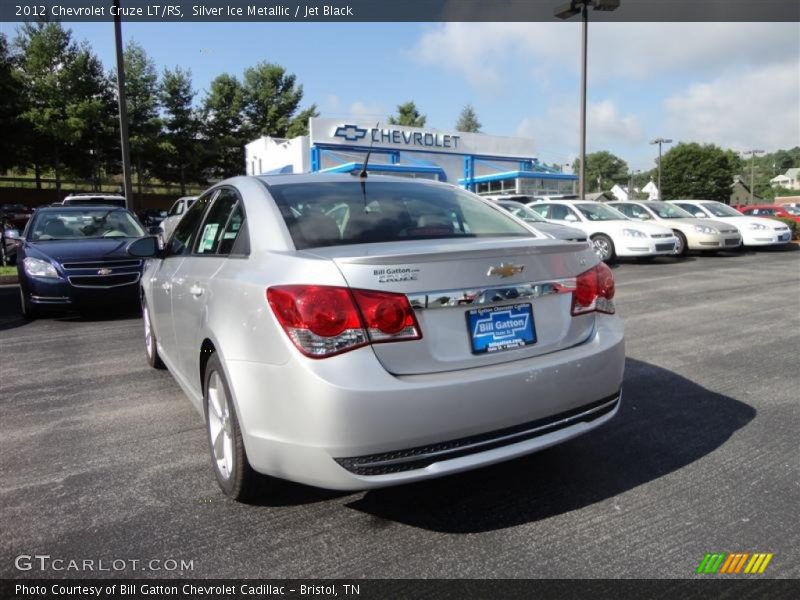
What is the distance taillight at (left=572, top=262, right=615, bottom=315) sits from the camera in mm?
2832

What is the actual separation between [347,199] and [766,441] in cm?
276

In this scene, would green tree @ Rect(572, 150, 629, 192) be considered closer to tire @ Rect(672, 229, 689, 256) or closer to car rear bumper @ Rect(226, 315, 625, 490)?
tire @ Rect(672, 229, 689, 256)

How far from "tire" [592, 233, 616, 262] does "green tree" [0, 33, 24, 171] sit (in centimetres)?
3666

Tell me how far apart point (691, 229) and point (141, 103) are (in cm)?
3889

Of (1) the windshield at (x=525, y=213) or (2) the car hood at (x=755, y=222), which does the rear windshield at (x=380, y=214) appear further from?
(2) the car hood at (x=755, y=222)

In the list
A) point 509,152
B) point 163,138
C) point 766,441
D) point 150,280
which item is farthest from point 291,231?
point 163,138

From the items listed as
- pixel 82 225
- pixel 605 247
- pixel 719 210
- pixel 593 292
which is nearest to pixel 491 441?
pixel 593 292

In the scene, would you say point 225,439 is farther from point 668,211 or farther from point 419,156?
point 419,156

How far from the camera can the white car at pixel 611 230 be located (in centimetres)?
1342

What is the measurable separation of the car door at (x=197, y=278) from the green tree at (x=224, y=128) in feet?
152

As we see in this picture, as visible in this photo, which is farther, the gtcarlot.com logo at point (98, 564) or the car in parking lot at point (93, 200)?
the car in parking lot at point (93, 200)

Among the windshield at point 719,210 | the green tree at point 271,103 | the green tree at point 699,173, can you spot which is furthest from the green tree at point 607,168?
the windshield at point 719,210

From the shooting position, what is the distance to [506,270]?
2.58 m

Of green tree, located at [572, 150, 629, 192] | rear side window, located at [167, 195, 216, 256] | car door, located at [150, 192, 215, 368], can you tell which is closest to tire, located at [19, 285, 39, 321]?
car door, located at [150, 192, 215, 368]
